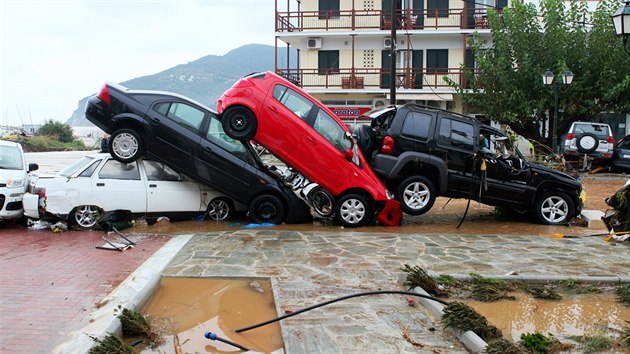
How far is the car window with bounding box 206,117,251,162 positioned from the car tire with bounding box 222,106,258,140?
27 cm

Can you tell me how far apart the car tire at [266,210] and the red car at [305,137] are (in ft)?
2.47

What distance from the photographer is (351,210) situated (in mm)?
10188

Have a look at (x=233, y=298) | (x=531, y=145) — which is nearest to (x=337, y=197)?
(x=233, y=298)

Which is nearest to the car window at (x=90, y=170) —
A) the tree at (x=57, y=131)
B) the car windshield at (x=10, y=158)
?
the car windshield at (x=10, y=158)

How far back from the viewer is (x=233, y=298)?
236 inches

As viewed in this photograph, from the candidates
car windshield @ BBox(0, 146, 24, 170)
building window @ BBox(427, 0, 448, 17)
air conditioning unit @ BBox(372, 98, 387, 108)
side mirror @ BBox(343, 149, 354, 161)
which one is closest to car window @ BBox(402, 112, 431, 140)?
side mirror @ BBox(343, 149, 354, 161)

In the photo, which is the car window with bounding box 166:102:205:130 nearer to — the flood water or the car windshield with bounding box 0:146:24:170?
the car windshield with bounding box 0:146:24:170

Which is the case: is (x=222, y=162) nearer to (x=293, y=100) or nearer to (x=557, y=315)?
(x=293, y=100)

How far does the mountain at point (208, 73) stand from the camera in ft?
411

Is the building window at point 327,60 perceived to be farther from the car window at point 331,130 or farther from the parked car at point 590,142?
the car window at point 331,130

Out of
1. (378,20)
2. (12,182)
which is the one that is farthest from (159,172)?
(378,20)

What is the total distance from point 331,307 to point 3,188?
6.93m

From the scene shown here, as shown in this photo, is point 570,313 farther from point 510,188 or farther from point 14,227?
point 14,227

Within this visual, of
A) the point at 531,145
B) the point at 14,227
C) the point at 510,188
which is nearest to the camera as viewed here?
the point at 14,227
